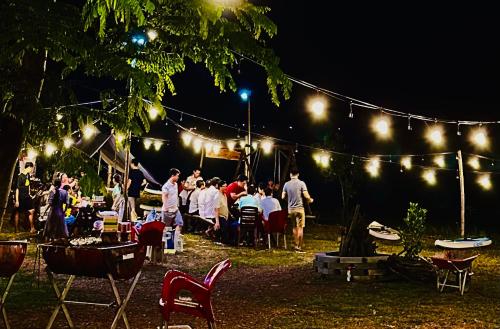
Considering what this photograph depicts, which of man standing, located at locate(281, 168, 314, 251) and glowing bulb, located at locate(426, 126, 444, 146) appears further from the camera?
glowing bulb, located at locate(426, 126, 444, 146)

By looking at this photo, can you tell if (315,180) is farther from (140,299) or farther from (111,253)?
(111,253)

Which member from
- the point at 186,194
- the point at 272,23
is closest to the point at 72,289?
the point at 272,23

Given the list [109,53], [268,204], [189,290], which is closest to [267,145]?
[268,204]

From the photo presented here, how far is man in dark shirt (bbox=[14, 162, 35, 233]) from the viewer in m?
15.7

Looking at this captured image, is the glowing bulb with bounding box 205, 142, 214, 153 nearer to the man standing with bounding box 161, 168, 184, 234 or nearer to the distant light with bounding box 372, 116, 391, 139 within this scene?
the distant light with bounding box 372, 116, 391, 139

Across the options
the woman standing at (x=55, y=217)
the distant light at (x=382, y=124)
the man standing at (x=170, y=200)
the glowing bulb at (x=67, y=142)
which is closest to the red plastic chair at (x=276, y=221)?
the man standing at (x=170, y=200)

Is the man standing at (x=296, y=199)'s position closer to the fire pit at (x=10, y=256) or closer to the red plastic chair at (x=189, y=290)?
the red plastic chair at (x=189, y=290)

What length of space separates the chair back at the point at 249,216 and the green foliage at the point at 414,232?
5.04 metres

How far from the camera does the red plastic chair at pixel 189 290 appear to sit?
4656mm

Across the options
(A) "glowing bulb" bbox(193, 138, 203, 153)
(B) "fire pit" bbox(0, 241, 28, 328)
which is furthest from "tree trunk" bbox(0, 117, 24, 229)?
(A) "glowing bulb" bbox(193, 138, 203, 153)

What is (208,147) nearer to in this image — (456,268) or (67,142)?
(456,268)

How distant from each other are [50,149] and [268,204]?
12.1 m

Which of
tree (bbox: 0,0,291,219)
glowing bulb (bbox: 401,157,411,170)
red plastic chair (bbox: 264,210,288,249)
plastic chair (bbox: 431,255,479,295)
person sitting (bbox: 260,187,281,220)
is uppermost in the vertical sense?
glowing bulb (bbox: 401,157,411,170)

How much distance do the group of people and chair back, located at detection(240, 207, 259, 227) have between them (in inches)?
6.0
